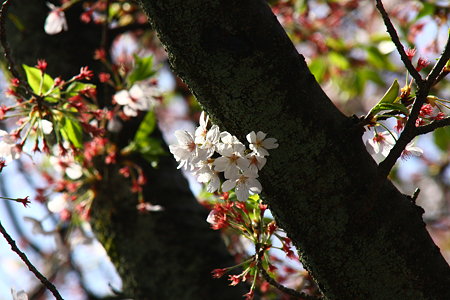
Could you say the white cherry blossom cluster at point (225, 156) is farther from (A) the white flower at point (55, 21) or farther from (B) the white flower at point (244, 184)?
(A) the white flower at point (55, 21)

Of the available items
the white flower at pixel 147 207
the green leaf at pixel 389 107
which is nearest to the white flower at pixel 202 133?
the green leaf at pixel 389 107

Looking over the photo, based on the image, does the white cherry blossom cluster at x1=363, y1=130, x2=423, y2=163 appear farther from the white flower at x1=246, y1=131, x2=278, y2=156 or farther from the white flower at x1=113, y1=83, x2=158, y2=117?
the white flower at x1=113, y1=83, x2=158, y2=117

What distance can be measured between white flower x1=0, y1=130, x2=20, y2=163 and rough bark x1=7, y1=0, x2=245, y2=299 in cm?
48

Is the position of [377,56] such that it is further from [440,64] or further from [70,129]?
[440,64]

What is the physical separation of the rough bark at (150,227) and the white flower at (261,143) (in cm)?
97

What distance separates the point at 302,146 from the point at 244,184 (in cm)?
16

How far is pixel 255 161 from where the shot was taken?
114 cm

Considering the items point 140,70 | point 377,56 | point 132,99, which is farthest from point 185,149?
point 377,56

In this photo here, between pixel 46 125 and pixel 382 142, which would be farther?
pixel 46 125

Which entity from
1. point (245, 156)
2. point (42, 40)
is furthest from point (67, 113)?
point (245, 156)

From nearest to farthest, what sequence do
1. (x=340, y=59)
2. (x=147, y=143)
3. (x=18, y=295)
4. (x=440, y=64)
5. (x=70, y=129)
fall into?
(x=440, y=64) → (x=18, y=295) → (x=70, y=129) → (x=147, y=143) → (x=340, y=59)

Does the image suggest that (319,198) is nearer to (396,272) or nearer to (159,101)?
(396,272)

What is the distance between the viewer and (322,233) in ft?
3.79

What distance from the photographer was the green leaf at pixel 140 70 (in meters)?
2.05
